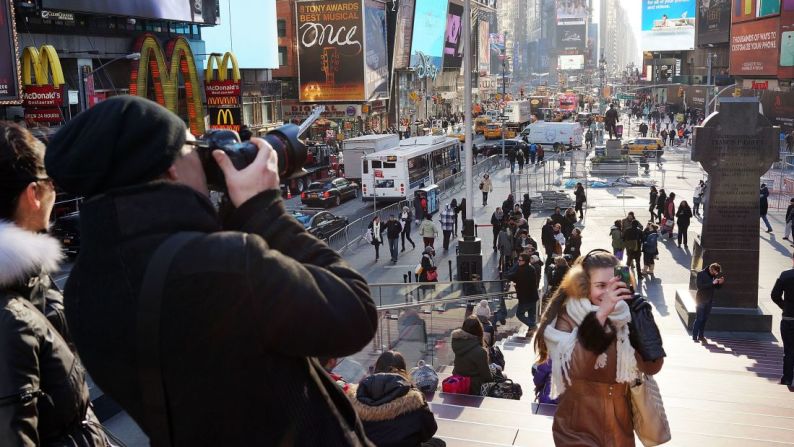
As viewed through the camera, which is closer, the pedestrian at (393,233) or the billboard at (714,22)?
the pedestrian at (393,233)

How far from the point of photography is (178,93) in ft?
134

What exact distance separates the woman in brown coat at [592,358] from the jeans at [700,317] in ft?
30.3

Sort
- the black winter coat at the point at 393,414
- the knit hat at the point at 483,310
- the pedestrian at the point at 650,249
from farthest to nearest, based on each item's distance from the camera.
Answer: the pedestrian at the point at 650,249 → the knit hat at the point at 483,310 → the black winter coat at the point at 393,414

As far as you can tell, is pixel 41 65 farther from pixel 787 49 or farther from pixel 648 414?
pixel 787 49

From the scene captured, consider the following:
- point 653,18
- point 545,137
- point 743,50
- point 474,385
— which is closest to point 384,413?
point 474,385

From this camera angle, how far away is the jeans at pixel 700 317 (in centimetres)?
1309

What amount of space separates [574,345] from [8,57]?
1123 inches

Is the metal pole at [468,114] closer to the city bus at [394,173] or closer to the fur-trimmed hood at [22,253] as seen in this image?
the city bus at [394,173]

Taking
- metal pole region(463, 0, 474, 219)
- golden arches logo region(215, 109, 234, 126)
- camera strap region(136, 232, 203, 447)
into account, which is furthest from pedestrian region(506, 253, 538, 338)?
golden arches logo region(215, 109, 234, 126)

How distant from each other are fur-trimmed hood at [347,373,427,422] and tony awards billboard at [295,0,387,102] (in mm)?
59262

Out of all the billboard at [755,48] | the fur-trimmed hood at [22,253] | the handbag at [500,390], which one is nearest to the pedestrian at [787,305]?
the handbag at [500,390]

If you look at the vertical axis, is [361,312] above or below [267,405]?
above

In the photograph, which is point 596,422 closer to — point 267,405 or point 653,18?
point 267,405

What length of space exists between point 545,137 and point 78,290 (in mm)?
56940
